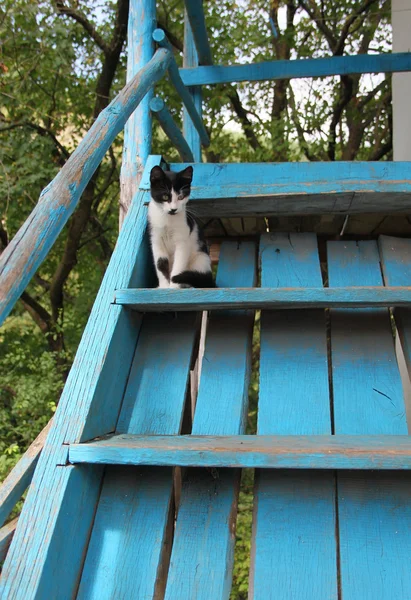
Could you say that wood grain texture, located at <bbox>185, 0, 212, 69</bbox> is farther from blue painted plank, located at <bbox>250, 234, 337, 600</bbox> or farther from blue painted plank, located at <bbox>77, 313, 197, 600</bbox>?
blue painted plank, located at <bbox>77, 313, 197, 600</bbox>

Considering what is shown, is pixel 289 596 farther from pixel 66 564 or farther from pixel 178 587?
pixel 66 564

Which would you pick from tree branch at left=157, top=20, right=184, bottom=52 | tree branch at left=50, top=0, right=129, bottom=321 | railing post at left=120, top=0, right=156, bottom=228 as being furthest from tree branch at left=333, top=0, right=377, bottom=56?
railing post at left=120, top=0, right=156, bottom=228

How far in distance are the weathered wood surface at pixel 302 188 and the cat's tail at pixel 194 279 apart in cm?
27

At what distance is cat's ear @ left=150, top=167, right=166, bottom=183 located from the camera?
234cm

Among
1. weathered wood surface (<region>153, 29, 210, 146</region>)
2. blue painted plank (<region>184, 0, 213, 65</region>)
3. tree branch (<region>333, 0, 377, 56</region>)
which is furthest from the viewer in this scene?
tree branch (<region>333, 0, 377, 56</region>)

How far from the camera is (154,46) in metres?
2.65

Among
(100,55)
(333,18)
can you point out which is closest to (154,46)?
(100,55)

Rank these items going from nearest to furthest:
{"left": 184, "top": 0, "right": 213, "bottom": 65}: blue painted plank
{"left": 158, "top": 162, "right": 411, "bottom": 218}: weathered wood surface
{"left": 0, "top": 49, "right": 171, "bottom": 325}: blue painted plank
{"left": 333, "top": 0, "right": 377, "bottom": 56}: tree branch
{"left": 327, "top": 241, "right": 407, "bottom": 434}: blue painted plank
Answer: {"left": 0, "top": 49, "right": 171, "bottom": 325}: blue painted plank → {"left": 327, "top": 241, "right": 407, "bottom": 434}: blue painted plank → {"left": 158, "top": 162, "right": 411, "bottom": 218}: weathered wood surface → {"left": 184, "top": 0, "right": 213, "bottom": 65}: blue painted plank → {"left": 333, "top": 0, "right": 377, "bottom": 56}: tree branch

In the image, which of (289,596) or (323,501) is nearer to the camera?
(289,596)

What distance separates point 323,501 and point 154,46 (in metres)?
2.05

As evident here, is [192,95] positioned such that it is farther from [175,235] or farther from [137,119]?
[175,235]

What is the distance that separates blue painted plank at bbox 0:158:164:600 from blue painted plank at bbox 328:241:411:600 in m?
0.62

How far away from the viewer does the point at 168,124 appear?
316 centimetres

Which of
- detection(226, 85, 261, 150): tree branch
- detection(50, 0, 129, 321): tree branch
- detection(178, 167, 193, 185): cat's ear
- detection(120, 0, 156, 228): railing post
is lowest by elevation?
detection(178, 167, 193, 185): cat's ear
